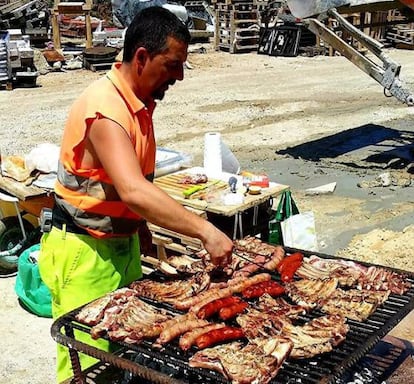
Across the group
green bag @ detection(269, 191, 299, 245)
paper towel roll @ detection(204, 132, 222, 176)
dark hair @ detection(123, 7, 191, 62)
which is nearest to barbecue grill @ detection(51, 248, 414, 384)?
dark hair @ detection(123, 7, 191, 62)

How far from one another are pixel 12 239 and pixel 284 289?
413 cm

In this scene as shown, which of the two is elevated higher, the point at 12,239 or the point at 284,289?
the point at 284,289

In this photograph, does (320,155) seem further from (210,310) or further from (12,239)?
(210,310)

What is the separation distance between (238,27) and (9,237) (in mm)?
20167

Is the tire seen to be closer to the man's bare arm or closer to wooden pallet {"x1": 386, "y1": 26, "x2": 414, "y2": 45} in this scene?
the man's bare arm

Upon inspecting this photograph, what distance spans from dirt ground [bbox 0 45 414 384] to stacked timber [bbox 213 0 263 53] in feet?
→ 8.83

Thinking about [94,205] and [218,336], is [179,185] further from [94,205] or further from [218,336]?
[218,336]

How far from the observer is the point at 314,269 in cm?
371

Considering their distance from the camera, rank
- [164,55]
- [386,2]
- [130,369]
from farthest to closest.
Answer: [386,2] < [164,55] < [130,369]

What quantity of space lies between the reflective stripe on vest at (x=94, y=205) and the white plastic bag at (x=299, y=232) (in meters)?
2.82

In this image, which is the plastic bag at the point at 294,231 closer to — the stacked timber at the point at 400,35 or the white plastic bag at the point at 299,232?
the white plastic bag at the point at 299,232

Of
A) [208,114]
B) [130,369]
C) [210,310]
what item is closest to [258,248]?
[210,310]

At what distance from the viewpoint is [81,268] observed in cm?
354

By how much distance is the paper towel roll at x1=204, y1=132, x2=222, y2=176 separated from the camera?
6.40 metres
